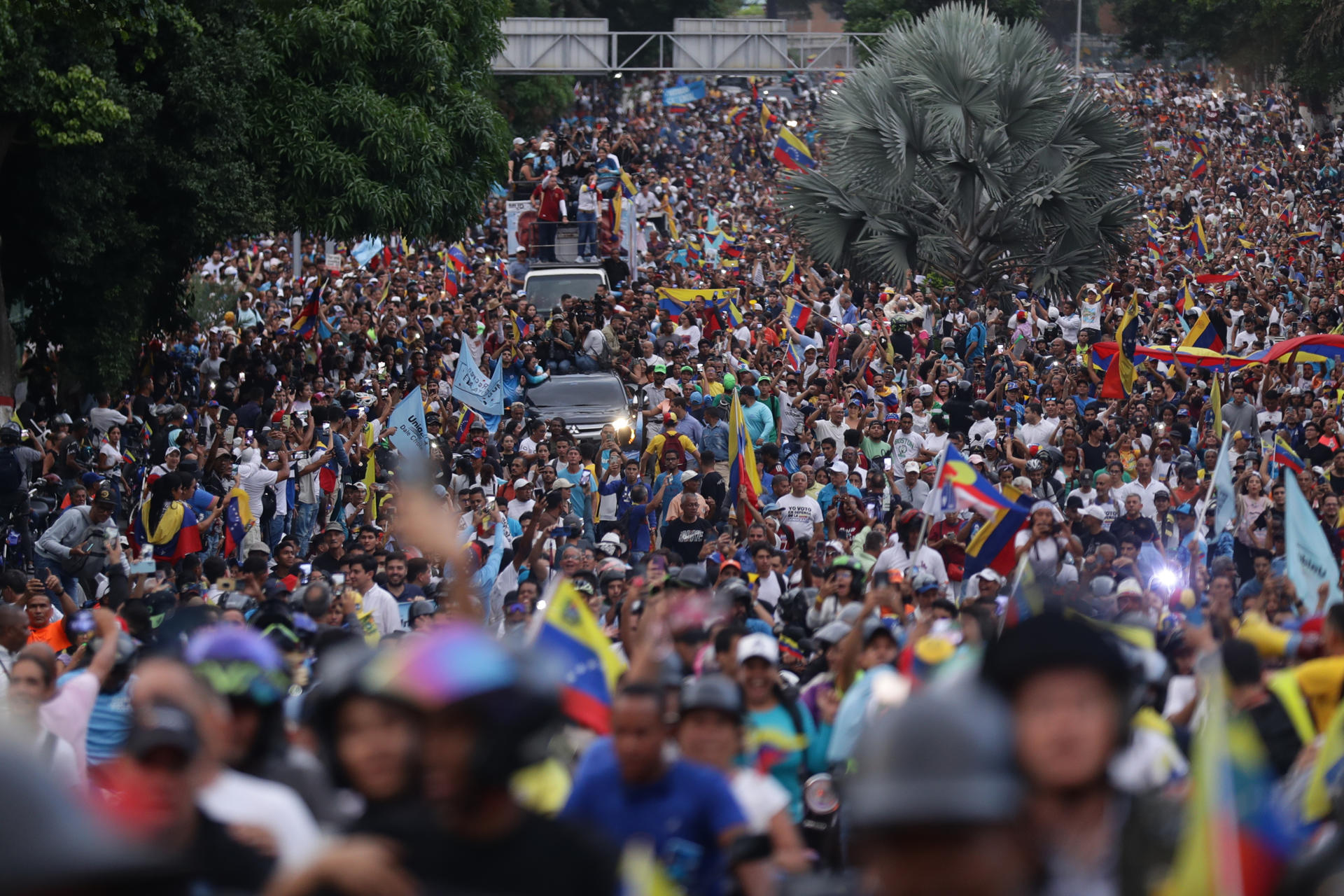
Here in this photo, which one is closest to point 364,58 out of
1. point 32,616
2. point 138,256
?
point 138,256

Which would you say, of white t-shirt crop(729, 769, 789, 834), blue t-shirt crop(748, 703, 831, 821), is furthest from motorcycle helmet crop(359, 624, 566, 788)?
blue t-shirt crop(748, 703, 831, 821)

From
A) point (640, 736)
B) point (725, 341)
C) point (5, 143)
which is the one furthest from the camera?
point (725, 341)

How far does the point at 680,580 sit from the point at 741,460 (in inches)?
199

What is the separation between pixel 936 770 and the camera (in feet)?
7.36

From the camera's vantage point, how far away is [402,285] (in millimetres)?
30734

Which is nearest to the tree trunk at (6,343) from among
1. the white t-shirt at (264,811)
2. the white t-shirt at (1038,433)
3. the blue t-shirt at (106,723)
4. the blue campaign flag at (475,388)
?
A: the blue campaign flag at (475,388)

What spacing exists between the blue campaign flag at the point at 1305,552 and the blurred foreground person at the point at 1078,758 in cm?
491

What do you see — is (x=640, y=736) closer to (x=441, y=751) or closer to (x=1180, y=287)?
(x=441, y=751)

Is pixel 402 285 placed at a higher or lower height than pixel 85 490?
higher

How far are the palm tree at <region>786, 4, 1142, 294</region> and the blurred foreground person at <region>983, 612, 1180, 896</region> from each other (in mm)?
21810

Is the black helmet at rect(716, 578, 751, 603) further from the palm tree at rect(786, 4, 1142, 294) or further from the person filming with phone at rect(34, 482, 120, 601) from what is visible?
the palm tree at rect(786, 4, 1142, 294)

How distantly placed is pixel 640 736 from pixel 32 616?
6954 mm

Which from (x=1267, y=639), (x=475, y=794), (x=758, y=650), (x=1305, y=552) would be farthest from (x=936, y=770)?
(x=1305, y=552)

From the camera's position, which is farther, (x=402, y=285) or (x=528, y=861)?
(x=402, y=285)
